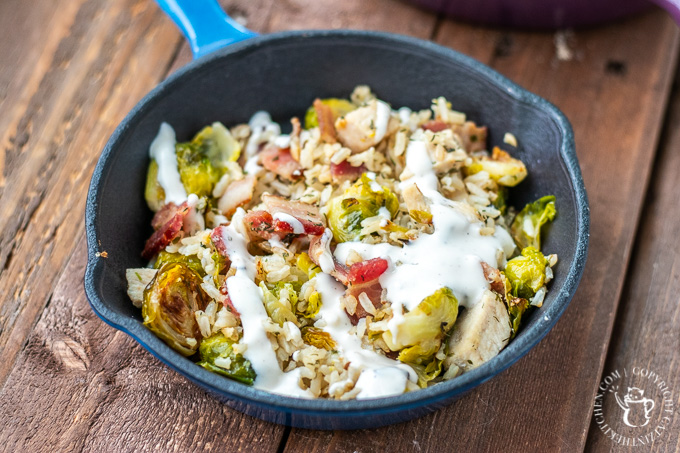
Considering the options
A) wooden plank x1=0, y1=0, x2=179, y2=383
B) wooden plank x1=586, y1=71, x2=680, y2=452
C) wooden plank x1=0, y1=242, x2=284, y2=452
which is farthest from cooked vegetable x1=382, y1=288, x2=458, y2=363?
wooden plank x1=0, y1=0, x2=179, y2=383

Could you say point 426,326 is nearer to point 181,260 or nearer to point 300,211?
point 300,211

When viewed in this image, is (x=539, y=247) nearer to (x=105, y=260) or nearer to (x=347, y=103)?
(x=347, y=103)

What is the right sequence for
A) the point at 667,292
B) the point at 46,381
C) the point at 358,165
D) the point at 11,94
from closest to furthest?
the point at 46,381 < the point at 358,165 < the point at 667,292 < the point at 11,94

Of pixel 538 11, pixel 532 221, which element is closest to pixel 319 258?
pixel 532 221

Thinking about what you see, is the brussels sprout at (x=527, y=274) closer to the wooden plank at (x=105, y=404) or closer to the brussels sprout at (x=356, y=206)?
the brussels sprout at (x=356, y=206)

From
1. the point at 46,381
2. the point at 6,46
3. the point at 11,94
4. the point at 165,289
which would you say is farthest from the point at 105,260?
the point at 6,46
